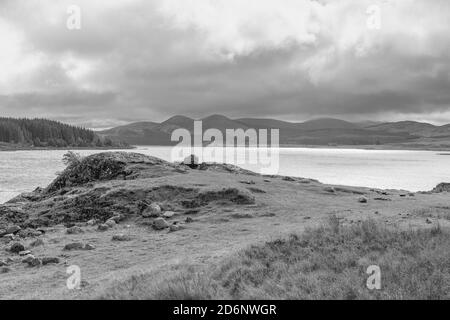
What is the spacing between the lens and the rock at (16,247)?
1389 cm

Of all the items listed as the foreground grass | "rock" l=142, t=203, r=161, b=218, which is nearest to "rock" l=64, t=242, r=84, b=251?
"rock" l=142, t=203, r=161, b=218

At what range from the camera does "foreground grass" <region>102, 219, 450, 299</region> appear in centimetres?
798

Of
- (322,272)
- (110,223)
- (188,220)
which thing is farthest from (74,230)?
(322,272)

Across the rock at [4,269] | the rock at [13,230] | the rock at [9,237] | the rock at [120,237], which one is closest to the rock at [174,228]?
the rock at [120,237]

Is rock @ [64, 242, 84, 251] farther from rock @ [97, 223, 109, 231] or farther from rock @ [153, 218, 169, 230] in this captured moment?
rock @ [153, 218, 169, 230]

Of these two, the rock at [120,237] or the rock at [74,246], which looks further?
the rock at [120,237]

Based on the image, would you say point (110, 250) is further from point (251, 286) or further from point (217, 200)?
point (217, 200)

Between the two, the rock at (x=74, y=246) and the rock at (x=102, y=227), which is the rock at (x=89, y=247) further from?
the rock at (x=102, y=227)

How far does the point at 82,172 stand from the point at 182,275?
20.1 metres

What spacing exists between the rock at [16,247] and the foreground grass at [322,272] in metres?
6.94

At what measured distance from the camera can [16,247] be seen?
14.0m

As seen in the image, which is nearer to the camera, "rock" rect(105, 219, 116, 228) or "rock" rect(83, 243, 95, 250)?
"rock" rect(83, 243, 95, 250)

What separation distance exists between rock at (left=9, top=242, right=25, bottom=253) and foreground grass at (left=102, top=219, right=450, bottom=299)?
22.8ft

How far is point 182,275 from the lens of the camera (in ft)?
29.3
